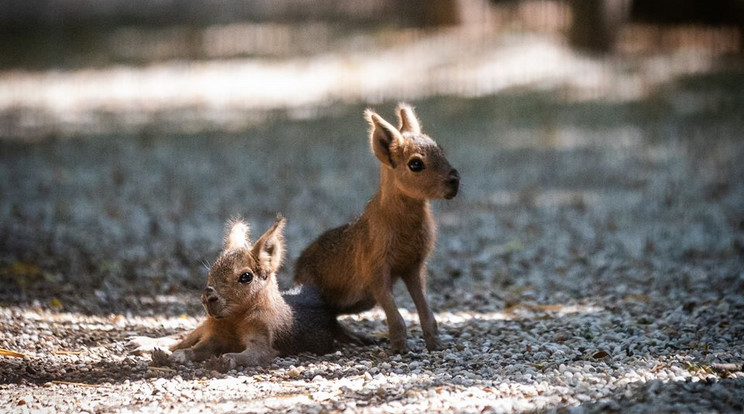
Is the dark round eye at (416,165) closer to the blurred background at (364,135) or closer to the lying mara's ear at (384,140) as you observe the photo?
the lying mara's ear at (384,140)

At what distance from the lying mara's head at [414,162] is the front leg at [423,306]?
47 centimetres

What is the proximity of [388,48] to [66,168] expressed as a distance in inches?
283

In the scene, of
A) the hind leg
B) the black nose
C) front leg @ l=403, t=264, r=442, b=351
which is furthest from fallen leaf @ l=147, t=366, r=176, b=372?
the black nose

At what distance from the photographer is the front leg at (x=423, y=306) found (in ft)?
18.8

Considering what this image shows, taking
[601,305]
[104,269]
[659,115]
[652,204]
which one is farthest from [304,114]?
[601,305]

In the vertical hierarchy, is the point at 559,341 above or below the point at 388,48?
below

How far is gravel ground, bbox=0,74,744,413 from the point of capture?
16.0 feet

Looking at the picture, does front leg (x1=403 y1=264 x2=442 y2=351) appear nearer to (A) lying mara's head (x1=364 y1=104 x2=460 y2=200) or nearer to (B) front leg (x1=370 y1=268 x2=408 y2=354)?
(B) front leg (x1=370 y1=268 x2=408 y2=354)

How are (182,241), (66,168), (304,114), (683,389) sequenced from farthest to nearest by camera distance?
(304,114)
(66,168)
(182,241)
(683,389)

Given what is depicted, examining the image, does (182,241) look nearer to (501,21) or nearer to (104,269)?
(104,269)

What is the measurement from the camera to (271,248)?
18.2 feet

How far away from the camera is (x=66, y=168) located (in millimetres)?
11914

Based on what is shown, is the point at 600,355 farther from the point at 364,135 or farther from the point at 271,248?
the point at 364,135

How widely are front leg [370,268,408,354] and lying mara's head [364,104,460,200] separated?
51 centimetres
